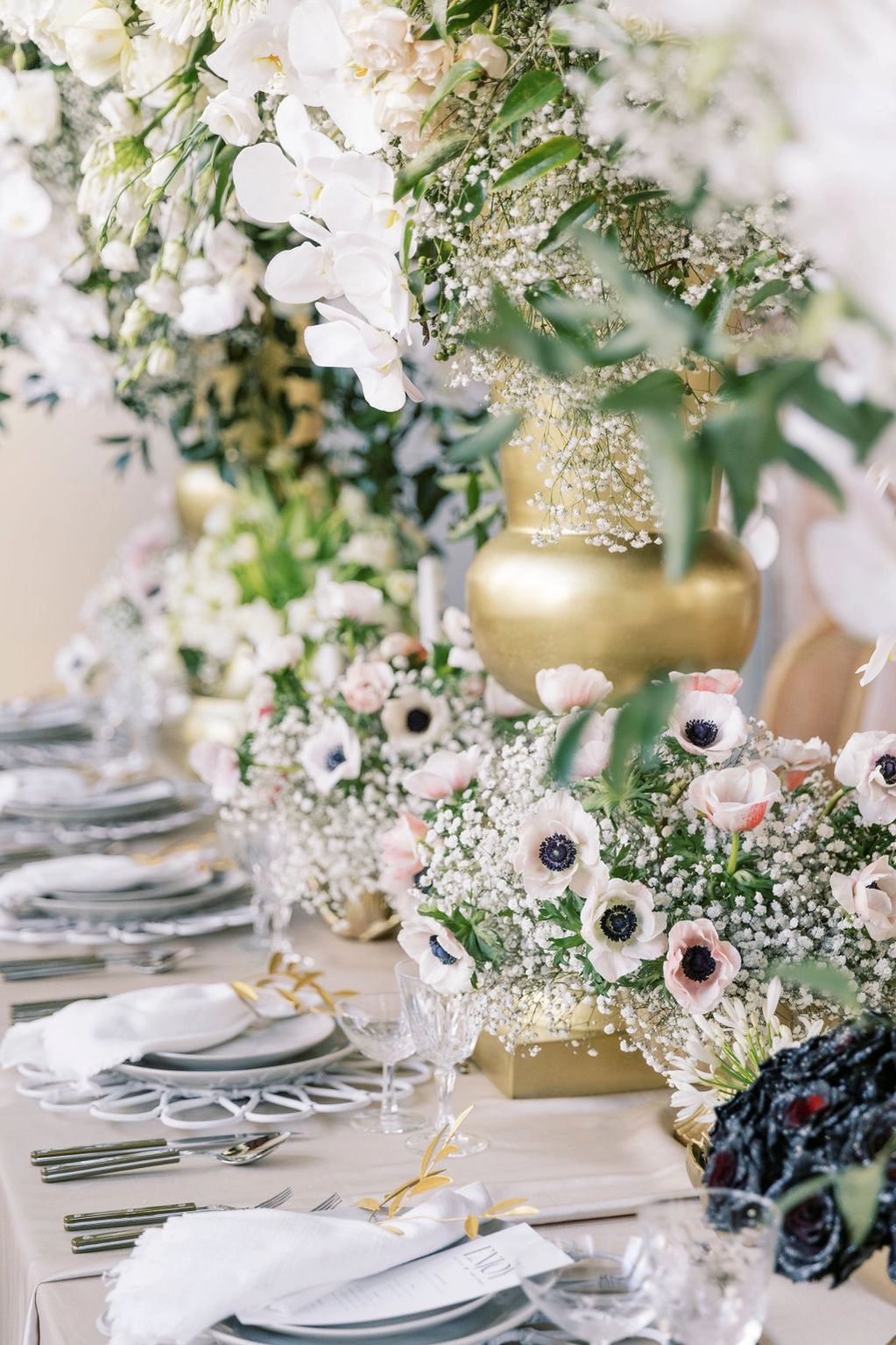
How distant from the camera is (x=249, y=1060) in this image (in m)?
1.11

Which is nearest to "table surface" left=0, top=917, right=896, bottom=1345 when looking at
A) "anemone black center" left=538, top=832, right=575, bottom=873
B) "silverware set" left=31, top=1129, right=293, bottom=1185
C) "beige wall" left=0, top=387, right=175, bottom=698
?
"silverware set" left=31, top=1129, right=293, bottom=1185

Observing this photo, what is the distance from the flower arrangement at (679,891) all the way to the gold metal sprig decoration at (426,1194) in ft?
0.38

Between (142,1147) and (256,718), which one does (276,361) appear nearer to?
(256,718)

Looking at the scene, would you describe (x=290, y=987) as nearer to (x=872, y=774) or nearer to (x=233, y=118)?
(x=872, y=774)

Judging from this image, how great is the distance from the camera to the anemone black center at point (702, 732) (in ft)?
3.34

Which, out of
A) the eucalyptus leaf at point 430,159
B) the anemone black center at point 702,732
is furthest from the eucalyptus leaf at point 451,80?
the anemone black center at point 702,732

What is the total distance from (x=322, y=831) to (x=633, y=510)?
0.51 metres

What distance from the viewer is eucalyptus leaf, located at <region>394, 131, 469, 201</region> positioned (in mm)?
874

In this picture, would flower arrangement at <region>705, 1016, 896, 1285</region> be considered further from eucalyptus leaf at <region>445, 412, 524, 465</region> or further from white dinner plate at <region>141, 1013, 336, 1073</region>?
white dinner plate at <region>141, 1013, 336, 1073</region>

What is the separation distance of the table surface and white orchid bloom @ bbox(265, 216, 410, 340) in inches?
22.7

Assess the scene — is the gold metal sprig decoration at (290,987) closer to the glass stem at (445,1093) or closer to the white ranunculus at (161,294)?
the glass stem at (445,1093)

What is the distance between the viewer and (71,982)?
4.47ft

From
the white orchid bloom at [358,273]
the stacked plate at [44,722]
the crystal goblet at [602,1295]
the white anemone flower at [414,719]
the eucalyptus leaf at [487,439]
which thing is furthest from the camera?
the stacked plate at [44,722]

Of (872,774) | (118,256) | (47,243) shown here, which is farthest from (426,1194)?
(47,243)
